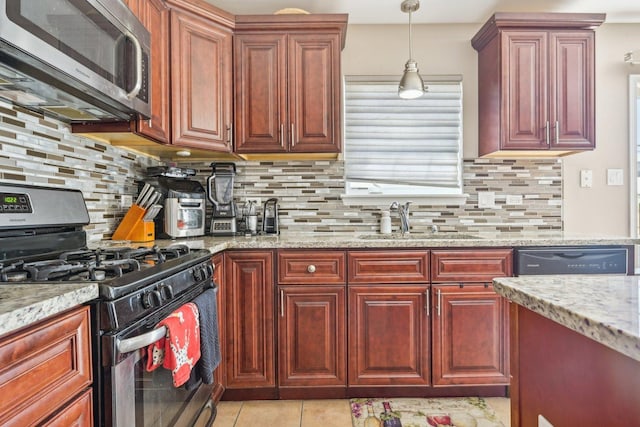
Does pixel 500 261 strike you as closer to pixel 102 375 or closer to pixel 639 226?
pixel 639 226

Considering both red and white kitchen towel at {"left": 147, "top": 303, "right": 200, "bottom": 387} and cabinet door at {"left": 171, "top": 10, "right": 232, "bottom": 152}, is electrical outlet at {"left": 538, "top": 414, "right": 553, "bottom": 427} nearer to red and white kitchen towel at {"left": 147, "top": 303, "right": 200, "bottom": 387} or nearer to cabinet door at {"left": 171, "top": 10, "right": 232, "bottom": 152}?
red and white kitchen towel at {"left": 147, "top": 303, "right": 200, "bottom": 387}

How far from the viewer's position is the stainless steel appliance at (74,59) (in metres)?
0.97

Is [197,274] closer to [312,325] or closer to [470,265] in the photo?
[312,325]

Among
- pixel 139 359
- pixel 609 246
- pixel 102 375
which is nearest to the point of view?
pixel 102 375

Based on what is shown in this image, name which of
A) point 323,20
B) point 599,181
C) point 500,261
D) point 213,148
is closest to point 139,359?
point 213,148

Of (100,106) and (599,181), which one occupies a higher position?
(100,106)

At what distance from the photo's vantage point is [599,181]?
2.62m

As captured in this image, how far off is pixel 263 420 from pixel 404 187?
1.73 meters

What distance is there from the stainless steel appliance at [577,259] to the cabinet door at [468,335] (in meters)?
0.24

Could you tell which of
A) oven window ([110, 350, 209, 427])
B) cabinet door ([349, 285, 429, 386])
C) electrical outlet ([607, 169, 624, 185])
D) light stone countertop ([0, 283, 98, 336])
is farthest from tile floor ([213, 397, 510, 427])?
electrical outlet ([607, 169, 624, 185])

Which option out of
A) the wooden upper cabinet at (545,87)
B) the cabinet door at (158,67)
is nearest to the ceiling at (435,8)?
the wooden upper cabinet at (545,87)

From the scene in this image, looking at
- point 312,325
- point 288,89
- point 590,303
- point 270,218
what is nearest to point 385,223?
point 270,218

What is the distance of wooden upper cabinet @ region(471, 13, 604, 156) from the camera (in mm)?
2262

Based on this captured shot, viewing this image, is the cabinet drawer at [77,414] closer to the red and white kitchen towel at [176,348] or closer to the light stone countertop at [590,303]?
the red and white kitchen towel at [176,348]
